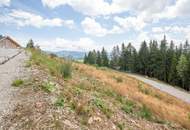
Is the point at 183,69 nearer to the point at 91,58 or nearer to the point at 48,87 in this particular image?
the point at 91,58

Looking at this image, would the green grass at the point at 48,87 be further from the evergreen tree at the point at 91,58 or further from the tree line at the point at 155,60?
the evergreen tree at the point at 91,58

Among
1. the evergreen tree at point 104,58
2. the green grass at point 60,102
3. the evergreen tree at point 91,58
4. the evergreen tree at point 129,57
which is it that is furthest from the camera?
the evergreen tree at point 91,58

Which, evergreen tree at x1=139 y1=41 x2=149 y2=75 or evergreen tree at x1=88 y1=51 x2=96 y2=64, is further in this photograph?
evergreen tree at x1=88 y1=51 x2=96 y2=64

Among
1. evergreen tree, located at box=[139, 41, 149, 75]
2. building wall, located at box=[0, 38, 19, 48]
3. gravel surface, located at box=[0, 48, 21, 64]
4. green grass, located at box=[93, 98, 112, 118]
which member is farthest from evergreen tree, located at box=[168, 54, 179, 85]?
green grass, located at box=[93, 98, 112, 118]

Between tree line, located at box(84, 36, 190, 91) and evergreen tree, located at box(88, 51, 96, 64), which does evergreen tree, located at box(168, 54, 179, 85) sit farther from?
evergreen tree, located at box(88, 51, 96, 64)

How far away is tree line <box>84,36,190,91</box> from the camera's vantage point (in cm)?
5427

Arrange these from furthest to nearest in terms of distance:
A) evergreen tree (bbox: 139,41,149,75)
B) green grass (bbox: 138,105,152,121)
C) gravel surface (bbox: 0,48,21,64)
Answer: evergreen tree (bbox: 139,41,149,75), gravel surface (bbox: 0,48,21,64), green grass (bbox: 138,105,152,121)

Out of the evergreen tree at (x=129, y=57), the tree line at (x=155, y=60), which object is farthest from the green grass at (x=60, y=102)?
the evergreen tree at (x=129, y=57)

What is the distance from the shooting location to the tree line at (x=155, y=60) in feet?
178

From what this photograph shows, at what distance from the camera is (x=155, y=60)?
65188mm

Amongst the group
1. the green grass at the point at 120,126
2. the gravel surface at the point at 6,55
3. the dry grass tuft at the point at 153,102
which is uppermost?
the gravel surface at the point at 6,55

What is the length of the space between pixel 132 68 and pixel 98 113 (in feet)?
227

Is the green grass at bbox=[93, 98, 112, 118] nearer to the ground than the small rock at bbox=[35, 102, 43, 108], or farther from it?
nearer to the ground

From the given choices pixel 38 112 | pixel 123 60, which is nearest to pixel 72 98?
pixel 38 112
